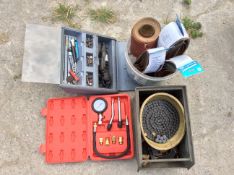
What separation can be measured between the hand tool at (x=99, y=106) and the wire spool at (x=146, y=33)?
33 cm

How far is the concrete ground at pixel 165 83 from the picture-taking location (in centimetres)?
149

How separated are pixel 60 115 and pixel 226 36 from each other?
0.95 metres

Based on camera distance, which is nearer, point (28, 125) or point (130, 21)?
point (28, 125)

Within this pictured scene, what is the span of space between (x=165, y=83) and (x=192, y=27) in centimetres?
34

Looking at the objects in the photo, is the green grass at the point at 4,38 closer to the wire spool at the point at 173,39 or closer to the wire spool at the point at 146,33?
the wire spool at the point at 146,33

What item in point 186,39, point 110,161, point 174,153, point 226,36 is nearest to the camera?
point 186,39

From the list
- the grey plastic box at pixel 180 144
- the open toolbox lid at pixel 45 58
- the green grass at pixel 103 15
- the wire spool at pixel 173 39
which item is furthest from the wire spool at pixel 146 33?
the green grass at pixel 103 15

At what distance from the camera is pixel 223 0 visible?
174cm

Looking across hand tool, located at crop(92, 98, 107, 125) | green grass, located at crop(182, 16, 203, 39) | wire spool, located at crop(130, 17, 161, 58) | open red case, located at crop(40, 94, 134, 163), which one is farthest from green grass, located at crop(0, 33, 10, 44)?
green grass, located at crop(182, 16, 203, 39)

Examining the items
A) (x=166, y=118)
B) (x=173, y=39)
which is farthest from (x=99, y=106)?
(x=173, y=39)

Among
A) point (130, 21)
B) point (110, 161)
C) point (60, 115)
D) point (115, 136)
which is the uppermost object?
point (130, 21)

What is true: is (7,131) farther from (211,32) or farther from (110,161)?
(211,32)

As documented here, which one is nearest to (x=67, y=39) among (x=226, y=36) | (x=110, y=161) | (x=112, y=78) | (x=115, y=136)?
(x=112, y=78)

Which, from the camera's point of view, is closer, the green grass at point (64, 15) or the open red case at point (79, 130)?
the open red case at point (79, 130)
